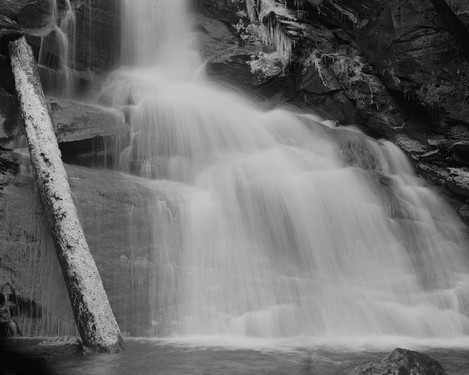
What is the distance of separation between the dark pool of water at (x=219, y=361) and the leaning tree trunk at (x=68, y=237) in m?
0.35

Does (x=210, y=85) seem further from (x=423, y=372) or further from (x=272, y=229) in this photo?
(x=423, y=372)

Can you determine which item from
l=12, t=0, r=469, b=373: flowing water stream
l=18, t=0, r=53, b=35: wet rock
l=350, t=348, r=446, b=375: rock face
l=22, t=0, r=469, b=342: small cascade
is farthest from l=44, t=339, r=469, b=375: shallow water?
l=18, t=0, r=53, b=35: wet rock

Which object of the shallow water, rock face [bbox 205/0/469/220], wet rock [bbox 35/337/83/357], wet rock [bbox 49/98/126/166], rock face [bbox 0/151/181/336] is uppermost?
rock face [bbox 205/0/469/220]

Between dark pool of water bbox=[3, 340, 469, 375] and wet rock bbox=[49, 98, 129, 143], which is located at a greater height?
wet rock bbox=[49, 98, 129, 143]

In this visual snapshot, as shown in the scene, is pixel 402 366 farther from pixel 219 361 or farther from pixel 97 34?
pixel 97 34

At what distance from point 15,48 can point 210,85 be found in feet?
18.1

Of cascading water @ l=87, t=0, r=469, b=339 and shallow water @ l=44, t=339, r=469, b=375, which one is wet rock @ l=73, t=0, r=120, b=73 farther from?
shallow water @ l=44, t=339, r=469, b=375

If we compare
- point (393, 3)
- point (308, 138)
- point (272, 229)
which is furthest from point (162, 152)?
point (393, 3)

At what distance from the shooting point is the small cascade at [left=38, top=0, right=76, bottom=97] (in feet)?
35.5

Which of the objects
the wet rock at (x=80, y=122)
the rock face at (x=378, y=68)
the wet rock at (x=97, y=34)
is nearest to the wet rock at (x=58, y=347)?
the wet rock at (x=80, y=122)

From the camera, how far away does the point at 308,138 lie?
1101 centimetres

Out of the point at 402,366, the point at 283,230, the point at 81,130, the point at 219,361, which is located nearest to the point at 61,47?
the point at 81,130

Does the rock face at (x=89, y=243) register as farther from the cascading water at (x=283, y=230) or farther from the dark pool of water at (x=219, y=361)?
the dark pool of water at (x=219, y=361)

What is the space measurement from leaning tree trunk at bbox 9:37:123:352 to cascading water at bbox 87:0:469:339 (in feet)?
2.66
